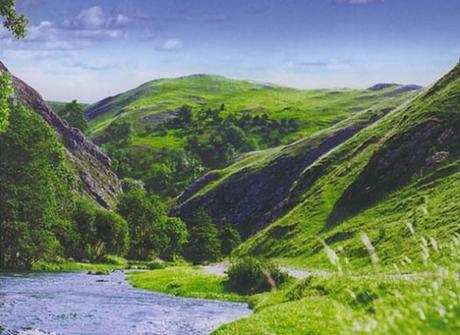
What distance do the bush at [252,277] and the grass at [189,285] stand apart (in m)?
1.29

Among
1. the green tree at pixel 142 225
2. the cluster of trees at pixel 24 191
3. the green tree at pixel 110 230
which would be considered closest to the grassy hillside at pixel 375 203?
the green tree at pixel 142 225

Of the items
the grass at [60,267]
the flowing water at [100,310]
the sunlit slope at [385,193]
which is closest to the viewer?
the flowing water at [100,310]

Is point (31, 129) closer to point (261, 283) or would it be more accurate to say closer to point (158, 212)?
point (261, 283)

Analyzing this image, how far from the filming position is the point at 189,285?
7006 centimetres

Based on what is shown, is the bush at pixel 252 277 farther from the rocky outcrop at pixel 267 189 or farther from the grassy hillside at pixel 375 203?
the rocky outcrop at pixel 267 189

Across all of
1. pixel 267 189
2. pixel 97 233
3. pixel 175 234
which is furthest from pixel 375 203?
pixel 267 189

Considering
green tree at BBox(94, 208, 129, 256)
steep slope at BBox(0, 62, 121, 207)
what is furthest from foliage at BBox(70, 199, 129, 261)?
steep slope at BBox(0, 62, 121, 207)

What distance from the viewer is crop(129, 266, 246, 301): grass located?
209 feet

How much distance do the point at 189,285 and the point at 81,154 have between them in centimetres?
11615

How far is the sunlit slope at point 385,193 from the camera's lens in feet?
262

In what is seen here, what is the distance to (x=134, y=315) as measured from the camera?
49.0 metres

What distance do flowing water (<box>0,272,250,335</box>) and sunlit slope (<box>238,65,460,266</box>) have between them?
24.4 meters

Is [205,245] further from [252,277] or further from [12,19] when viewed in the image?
[12,19]

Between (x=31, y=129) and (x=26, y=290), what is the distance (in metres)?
35.5
